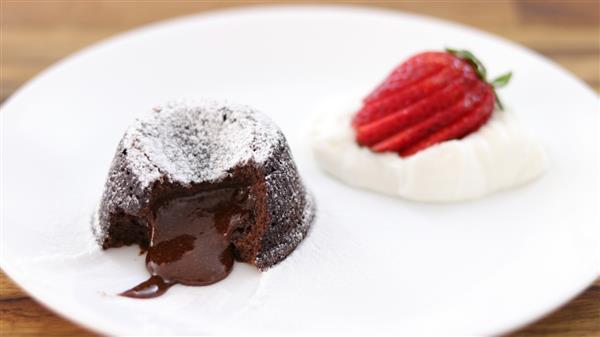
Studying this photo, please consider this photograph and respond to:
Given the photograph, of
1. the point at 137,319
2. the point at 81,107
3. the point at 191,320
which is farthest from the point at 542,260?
the point at 81,107

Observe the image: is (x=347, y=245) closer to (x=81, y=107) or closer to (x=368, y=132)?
(x=368, y=132)

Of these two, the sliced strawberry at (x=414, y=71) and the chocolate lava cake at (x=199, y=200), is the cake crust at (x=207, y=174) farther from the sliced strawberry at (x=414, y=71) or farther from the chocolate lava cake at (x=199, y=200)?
the sliced strawberry at (x=414, y=71)

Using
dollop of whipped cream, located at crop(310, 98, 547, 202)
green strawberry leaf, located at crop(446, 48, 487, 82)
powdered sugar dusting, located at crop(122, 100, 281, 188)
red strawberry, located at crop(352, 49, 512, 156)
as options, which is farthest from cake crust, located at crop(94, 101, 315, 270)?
green strawberry leaf, located at crop(446, 48, 487, 82)

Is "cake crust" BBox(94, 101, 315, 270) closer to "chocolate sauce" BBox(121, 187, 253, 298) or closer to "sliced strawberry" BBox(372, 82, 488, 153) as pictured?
"chocolate sauce" BBox(121, 187, 253, 298)

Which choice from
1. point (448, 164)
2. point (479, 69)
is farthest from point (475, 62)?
point (448, 164)

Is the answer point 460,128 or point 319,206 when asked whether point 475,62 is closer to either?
point 460,128

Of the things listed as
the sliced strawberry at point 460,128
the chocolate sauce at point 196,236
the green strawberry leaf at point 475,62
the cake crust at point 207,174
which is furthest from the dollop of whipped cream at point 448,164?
the chocolate sauce at point 196,236
